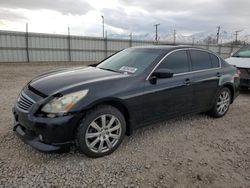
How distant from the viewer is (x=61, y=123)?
8.14 ft

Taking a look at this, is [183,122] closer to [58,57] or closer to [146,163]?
[146,163]

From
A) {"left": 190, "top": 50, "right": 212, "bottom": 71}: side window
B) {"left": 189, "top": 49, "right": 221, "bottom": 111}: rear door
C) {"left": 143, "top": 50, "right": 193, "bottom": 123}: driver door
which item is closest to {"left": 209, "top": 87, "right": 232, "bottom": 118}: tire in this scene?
{"left": 189, "top": 49, "right": 221, "bottom": 111}: rear door

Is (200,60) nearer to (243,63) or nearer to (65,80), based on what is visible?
(65,80)

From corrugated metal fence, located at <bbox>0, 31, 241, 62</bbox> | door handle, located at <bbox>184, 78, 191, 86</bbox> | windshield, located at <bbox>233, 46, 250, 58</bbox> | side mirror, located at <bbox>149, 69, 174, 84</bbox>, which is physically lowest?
door handle, located at <bbox>184, 78, 191, 86</bbox>

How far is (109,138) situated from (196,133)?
67.8 inches

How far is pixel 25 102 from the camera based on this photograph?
2.76m

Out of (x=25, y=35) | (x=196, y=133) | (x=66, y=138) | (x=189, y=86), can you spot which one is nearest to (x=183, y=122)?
(x=196, y=133)

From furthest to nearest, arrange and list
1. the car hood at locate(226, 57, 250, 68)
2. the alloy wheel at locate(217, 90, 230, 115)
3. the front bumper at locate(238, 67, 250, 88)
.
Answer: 1. the car hood at locate(226, 57, 250, 68)
2. the front bumper at locate(238, 67, 250, 88)
3. the alloy wheel at locate(217, 90, 230, 115)

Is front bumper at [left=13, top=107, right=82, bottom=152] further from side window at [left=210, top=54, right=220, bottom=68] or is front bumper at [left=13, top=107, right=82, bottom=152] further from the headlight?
side window at [left=210, top=54, right=220, bottom=68]

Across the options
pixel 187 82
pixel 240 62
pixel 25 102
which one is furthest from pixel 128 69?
pixel 240 62

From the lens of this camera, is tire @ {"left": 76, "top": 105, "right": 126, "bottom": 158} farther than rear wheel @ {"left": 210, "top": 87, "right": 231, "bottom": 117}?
No

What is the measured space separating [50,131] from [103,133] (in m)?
0.69

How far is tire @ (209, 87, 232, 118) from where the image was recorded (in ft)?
14.6

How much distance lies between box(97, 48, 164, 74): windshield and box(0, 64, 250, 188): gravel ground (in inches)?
44.8
